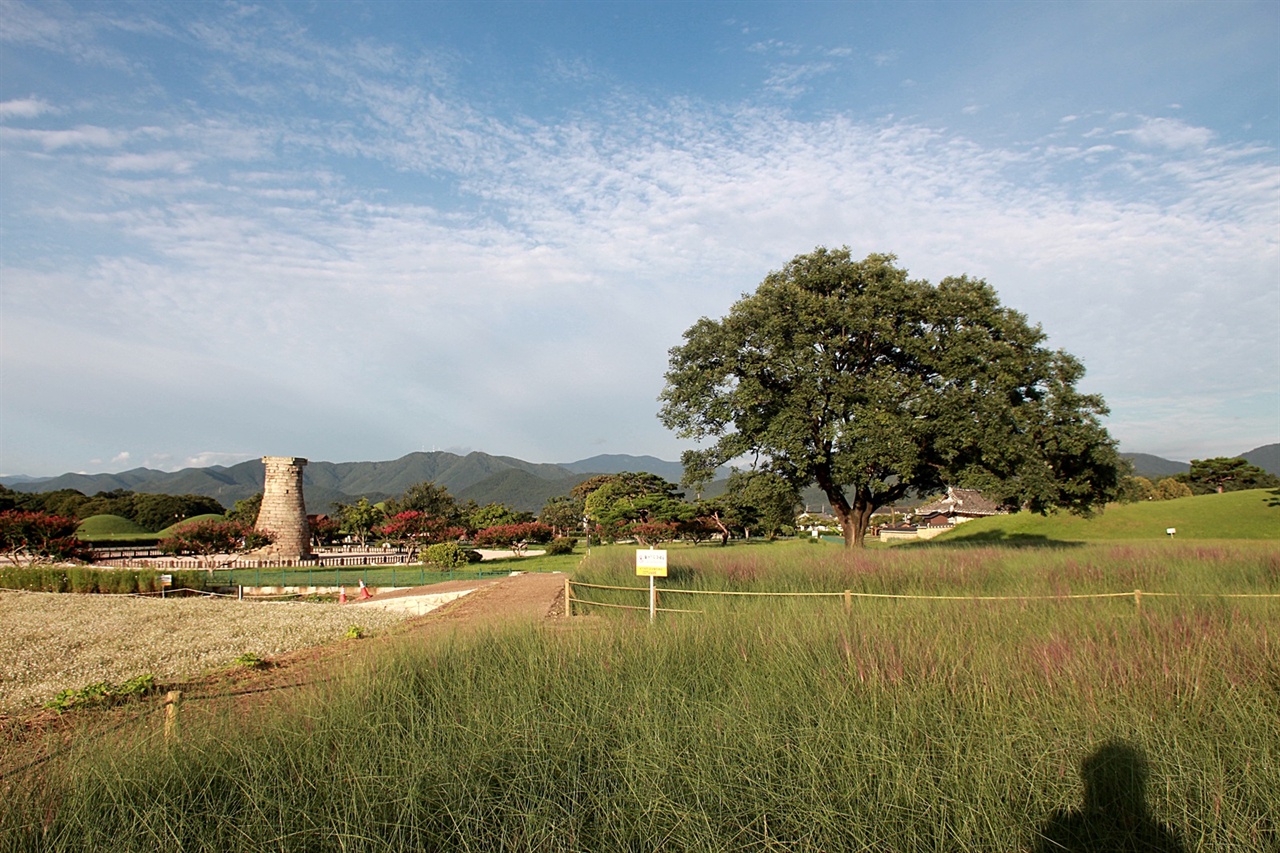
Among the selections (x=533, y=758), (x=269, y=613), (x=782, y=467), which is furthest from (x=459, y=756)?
(x=782, y=467)

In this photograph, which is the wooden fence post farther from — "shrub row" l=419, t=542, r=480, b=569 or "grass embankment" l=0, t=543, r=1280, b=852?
"shrub row" l=419, t=542, r=480, b=569

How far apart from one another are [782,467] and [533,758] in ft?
57.1

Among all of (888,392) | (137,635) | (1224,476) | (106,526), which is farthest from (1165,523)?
(106,526)

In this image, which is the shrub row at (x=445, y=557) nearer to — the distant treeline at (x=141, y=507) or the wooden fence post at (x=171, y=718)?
the wooden fence post at (x=171, y=718)

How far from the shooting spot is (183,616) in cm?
1381

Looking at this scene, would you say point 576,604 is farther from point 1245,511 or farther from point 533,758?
point 1245,511

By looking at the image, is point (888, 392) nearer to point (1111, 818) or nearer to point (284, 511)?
point (1111, 818)

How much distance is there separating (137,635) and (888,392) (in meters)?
17.3

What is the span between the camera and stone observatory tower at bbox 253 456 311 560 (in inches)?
1355

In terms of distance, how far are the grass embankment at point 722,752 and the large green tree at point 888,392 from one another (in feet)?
43.5

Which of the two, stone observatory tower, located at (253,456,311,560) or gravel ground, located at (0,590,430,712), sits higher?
stone observatory tower, located at (253,456,311,560)

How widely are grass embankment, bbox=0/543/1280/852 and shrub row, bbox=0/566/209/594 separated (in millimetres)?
18276

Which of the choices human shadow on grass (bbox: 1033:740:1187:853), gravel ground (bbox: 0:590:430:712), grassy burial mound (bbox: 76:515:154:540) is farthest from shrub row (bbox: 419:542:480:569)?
grassy burial mound (bbox: 76:515:154:540)

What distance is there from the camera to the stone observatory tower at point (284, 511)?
113 ft
